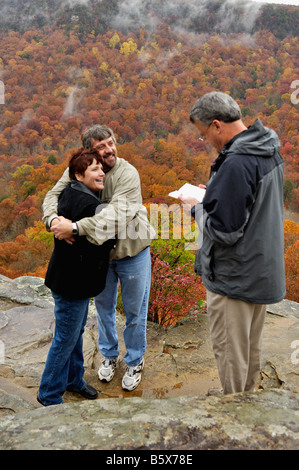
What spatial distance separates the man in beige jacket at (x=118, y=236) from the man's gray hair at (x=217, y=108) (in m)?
0.68

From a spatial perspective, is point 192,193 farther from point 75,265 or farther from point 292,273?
point 292,273

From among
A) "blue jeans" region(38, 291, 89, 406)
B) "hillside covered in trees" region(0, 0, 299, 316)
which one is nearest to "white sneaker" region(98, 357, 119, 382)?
"blue jeans" region(38, 291, 89, 406)

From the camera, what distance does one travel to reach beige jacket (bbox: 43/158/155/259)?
6.44 feet

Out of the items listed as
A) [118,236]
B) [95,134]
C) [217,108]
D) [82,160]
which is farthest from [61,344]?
[217,108]

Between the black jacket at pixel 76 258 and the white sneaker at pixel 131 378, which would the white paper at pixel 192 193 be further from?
the white sneaker at pixel 131 378

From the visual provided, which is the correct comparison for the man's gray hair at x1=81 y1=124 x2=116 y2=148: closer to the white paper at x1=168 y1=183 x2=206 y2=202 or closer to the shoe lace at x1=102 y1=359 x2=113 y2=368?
the white paper at x1=168 y1=183 x2=206 y2=202

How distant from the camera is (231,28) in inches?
2904

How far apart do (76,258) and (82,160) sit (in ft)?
1.79

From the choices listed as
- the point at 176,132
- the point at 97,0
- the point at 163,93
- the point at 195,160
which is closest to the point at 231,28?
the point at 97,0

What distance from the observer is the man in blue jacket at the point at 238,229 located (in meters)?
1.54

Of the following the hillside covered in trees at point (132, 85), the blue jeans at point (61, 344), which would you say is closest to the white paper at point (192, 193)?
the blue jeans at point (61, 344)

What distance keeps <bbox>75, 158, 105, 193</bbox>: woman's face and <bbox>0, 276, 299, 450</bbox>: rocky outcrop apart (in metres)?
1.11
